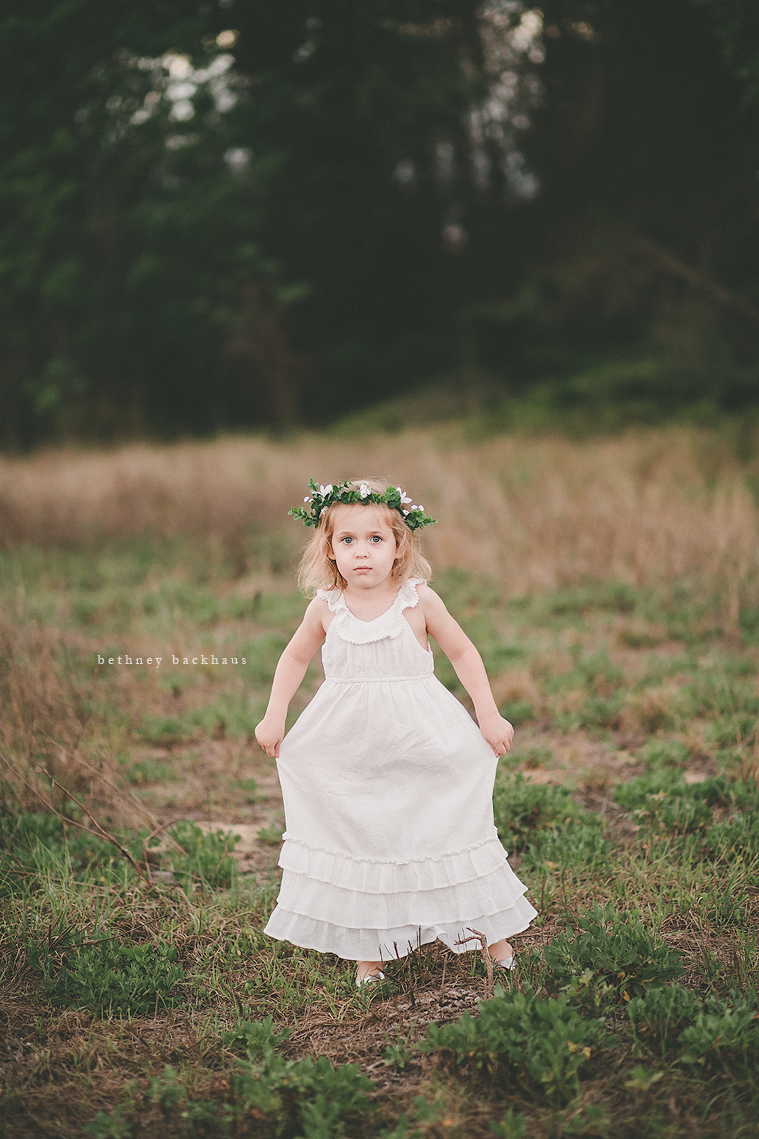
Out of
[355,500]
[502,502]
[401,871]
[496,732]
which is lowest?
[401,871]

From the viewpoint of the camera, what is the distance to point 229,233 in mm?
19906

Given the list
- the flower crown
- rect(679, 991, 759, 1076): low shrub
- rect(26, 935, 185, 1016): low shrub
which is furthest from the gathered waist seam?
rect(679, 991, 759, 1076): low shrub

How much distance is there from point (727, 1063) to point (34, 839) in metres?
2.57

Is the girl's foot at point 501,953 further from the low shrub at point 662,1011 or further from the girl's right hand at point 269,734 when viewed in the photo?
the girl's right hand at point 269,734

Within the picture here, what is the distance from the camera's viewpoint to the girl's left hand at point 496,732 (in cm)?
249

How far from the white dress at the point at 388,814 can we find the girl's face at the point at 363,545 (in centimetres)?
14

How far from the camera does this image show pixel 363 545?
2525mm

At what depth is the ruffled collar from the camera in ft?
8.11

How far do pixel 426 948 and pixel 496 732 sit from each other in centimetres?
78

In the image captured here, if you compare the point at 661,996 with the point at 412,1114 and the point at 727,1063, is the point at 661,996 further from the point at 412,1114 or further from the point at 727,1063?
the point at 412,1114

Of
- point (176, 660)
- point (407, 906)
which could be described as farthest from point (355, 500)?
point (176, 660)

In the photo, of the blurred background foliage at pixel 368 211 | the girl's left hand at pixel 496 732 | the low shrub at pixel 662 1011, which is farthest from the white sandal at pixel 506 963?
the blurred background foliage at pixel 368 211

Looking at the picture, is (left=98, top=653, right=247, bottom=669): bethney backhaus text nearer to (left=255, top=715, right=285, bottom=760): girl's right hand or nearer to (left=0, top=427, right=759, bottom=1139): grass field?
(left=0, top=427, right=759, bottom=1139): grass field

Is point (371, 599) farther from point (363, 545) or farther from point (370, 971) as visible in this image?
point (370, 971)
